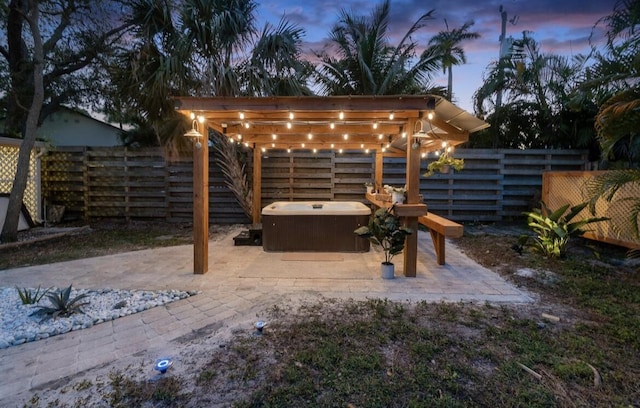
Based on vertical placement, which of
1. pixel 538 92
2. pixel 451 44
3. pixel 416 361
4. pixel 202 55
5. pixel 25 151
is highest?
pixel 451 44

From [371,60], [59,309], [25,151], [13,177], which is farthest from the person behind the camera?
[371,60]

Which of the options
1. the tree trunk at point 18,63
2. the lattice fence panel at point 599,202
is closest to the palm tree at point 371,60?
the lattice fence panel at point 599,202

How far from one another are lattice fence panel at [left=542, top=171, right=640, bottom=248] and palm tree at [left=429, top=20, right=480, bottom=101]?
152 inches

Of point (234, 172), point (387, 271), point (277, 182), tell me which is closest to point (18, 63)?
point (234, 172)

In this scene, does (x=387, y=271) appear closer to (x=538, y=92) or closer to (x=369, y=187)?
(x=369, y=187)

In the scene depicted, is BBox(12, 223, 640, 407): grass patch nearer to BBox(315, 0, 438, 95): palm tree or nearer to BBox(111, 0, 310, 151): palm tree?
BBox(111, 0, 310, 151): palm tree

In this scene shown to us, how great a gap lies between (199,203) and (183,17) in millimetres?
3957

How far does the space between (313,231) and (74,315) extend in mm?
3271

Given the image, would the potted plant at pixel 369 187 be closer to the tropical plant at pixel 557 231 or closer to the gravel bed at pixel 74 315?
the tropical plant at pixel 557 231

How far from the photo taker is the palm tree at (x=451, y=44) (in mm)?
8258

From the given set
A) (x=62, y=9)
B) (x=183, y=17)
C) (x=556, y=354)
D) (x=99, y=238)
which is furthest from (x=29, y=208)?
(x=556, y=354)

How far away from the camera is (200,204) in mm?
4039

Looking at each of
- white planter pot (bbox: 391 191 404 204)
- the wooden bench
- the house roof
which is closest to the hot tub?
the wooden bench

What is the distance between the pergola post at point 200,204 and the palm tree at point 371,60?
17.8ft
